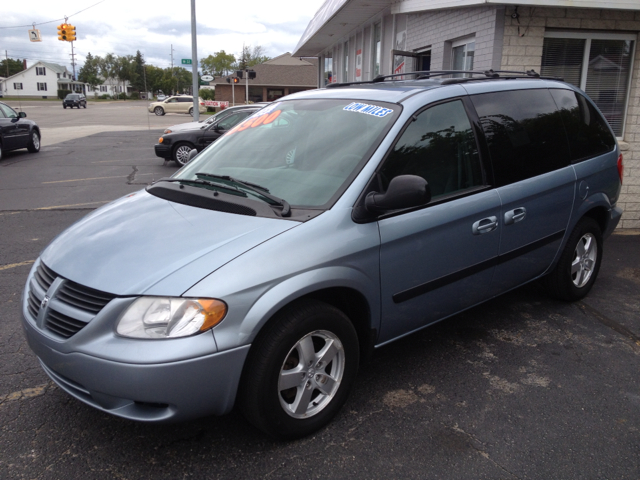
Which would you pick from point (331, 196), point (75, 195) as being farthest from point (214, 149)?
point (75, 195)

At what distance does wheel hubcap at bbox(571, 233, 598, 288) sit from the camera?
4.64 m

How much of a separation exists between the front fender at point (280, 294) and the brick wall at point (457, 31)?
551 centimetres

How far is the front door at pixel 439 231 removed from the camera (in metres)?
3.13

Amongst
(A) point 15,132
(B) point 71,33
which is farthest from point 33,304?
(B) point 71,33

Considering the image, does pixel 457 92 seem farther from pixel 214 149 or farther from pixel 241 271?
pixel 241 271

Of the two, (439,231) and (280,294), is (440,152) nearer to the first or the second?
(439,231)

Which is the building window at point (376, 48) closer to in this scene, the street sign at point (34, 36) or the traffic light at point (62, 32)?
the traffic light at point (62, 32)

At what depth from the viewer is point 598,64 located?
25.3 feet

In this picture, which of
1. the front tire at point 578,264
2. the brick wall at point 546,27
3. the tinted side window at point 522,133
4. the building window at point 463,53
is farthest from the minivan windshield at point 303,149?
the building window at point 463,53

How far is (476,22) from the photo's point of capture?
770cm

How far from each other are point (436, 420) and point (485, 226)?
1249 mm

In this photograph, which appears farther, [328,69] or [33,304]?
[328,69]

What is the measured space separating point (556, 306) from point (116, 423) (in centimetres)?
360

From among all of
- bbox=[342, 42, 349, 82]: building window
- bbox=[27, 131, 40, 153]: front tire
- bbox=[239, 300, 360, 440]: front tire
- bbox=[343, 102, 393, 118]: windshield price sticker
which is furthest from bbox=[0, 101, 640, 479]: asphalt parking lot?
bbox=[27, 131, 40, 153]: front tire
